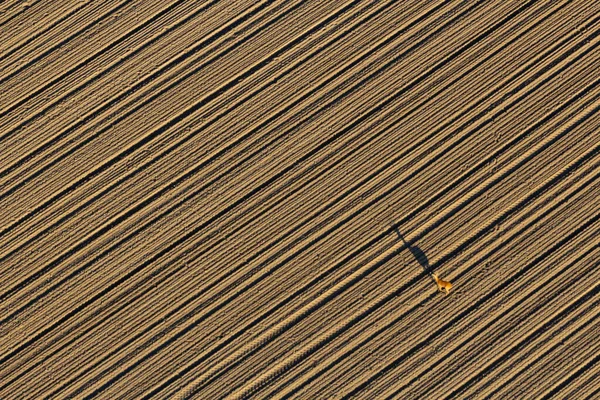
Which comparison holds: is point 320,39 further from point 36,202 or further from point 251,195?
point 36,202

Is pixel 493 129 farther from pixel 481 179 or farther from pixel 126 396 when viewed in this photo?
pixel 126 396

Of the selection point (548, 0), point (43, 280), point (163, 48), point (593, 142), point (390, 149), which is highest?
point (163, 48)

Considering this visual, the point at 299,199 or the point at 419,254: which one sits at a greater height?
the point at 299,199

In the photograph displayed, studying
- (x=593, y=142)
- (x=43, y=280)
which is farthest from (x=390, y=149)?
(x=43, y=280)

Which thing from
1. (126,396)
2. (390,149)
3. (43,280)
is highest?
(43,280)

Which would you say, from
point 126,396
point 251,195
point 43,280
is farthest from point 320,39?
point 126,396

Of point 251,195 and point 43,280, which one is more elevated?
point 43,280
